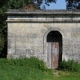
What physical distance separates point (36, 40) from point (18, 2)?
346 inches

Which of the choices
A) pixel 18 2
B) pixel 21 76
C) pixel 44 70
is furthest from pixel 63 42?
pixel 18 2

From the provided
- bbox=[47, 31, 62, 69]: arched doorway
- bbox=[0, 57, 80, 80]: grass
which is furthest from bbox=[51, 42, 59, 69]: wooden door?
bbox=[0, 57, 80, 80]: grass

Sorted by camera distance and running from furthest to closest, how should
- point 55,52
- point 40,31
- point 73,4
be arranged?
point 73,4, point 55,52, point 40,31

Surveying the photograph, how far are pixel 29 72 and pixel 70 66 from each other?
3815 mm

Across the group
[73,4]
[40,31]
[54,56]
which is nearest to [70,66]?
[54,56]

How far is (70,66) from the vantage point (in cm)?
1745

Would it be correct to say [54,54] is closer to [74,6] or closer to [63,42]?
[63,42]

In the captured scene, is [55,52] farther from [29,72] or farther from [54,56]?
[29,72]

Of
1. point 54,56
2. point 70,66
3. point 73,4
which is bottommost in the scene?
point 70,66

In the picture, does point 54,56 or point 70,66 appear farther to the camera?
point 54,56

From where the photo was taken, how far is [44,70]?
17.0m

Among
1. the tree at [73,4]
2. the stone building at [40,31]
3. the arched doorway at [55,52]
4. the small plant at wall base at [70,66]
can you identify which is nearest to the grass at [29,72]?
the small plant at wall base at [70,66]

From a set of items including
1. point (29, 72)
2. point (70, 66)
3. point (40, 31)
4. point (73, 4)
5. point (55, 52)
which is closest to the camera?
point (29, 72)

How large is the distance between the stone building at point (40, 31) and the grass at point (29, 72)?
28.2 inches
